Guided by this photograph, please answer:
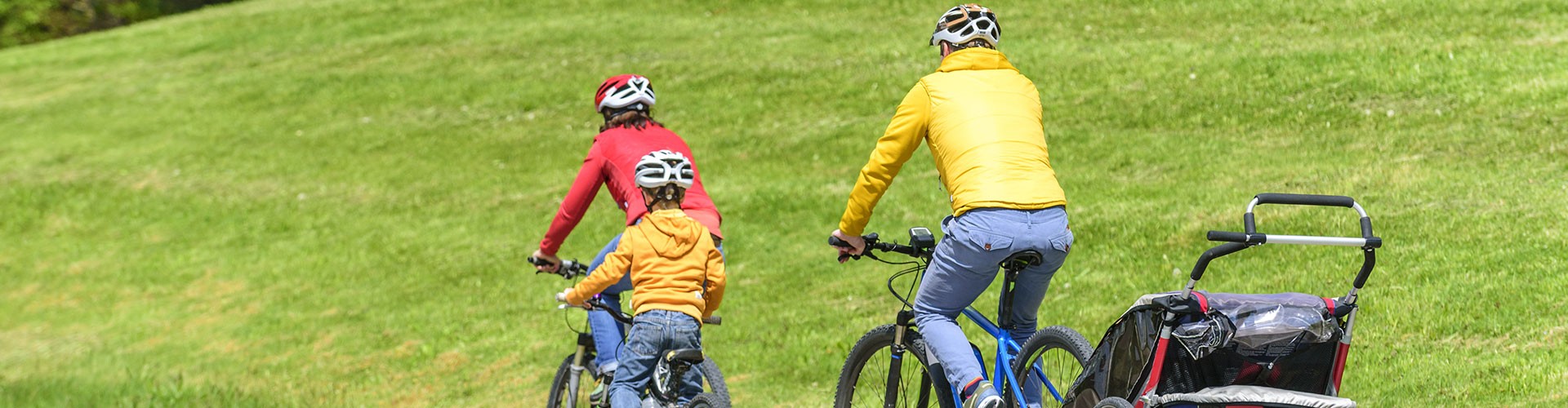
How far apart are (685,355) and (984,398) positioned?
5.33ft

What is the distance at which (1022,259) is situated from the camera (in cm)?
547

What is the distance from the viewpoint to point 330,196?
20.0 meters

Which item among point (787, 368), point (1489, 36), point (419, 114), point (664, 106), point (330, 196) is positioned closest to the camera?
point (787, 368)

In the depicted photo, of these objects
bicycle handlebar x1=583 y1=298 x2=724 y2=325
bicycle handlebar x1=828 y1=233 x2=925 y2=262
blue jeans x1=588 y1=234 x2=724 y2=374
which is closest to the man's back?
bicycle handlebar x1=828 y1=233 x2=925 y2=262

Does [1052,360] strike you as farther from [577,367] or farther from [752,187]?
[752,187]

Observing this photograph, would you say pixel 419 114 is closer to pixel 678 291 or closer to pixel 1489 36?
pixel 1489 36

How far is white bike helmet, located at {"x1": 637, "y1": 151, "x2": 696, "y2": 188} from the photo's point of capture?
620 cm

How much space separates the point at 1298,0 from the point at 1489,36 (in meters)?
3.80

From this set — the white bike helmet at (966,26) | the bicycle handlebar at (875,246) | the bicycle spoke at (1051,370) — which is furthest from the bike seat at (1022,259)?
the white bike helmet at (966,26)

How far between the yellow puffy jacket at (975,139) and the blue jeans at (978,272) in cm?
6

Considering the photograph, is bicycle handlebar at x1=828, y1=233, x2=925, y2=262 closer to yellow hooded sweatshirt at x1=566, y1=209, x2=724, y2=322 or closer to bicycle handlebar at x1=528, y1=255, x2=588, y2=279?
yellow hooded sweatshirt at x1=566, y1=209, x2=724, y2=322

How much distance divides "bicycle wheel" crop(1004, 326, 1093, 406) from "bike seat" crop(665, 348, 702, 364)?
1.48 meters

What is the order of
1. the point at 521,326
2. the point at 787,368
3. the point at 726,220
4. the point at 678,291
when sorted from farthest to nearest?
the point at 726,220, the point at 521,326, the point at 787,368, the point at 678,291

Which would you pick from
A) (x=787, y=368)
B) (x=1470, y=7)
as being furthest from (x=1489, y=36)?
(x=787, y=368)
